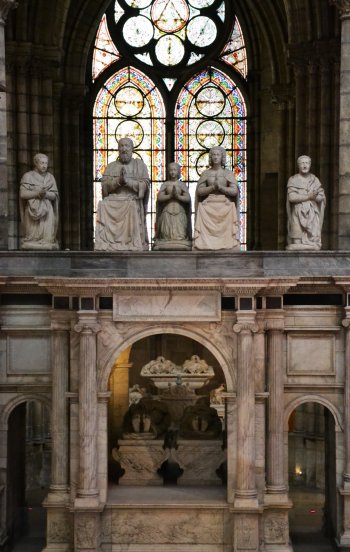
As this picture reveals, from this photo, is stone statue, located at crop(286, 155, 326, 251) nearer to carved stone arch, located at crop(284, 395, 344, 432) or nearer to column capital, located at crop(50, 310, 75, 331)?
carved stone arch, located at crop(284, 395, 344, 432)

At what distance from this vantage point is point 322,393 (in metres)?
23.2

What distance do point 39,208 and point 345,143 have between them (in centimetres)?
567

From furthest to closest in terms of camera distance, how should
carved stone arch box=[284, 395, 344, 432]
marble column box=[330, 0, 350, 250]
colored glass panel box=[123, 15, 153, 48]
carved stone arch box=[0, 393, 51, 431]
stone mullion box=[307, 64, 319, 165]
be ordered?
colored glass panel box=[123, 15, 153, 48] < stone mullion box=[307, 64, 319, 165] < marble column box=[330, 0, 350, 250] < carved stone arch box=[0, 393, 51, 431] < carved stone arch box=[284, 395, 344, 432]

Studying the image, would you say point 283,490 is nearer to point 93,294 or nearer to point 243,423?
point 243,423

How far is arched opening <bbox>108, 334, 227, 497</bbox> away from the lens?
2405 centimetres

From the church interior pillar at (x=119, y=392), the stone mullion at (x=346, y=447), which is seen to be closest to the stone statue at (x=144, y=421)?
the church interior pillar at (x=119, y=392)

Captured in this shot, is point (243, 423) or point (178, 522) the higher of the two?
point (243, 423)

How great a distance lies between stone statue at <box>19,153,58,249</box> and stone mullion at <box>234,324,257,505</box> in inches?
149

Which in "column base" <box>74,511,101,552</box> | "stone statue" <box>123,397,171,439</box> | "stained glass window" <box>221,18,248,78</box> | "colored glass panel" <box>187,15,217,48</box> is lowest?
"column base" <box>74,511,101,552</box>

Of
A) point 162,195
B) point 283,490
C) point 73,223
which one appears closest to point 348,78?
point 162,195

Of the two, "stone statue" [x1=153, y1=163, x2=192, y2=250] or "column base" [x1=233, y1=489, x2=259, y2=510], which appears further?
"stone statue" [x1=153, y1=163, x2=192, y2=250]

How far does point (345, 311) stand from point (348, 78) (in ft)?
14.4

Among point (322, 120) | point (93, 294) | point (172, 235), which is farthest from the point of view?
point (322, 120)

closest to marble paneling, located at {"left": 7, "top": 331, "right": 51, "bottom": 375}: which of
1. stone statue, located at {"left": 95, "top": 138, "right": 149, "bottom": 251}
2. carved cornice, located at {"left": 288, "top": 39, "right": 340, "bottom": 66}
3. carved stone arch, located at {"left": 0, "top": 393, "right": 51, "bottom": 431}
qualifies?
carved stone arch, located at {"left": 0, "top": 393, "right": 51, "bottom": 431}
